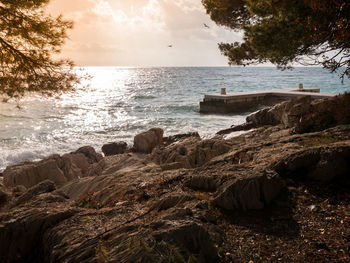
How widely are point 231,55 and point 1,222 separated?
8789 millimetres

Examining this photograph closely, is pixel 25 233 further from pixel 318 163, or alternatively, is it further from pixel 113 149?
pixel 113 149

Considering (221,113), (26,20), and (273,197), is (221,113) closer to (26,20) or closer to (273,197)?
(26,20)

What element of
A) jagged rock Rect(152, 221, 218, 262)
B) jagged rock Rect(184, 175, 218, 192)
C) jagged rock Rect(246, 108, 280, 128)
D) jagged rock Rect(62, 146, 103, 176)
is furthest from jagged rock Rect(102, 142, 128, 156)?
jagged rock Rect(152, 221, 218, 262)

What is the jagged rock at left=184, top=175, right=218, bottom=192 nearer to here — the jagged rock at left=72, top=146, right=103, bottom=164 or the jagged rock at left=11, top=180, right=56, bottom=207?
the jagged rock at left=11, top=180, right=56, bottom=207

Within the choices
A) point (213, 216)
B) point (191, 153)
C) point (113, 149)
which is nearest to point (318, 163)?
point (213, 216)

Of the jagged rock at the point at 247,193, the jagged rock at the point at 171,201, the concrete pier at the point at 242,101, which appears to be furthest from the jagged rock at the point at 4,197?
the concrete pier at the point at 242,101

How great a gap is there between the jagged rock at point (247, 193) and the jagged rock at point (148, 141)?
35.6 ft

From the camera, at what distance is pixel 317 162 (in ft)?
15.3

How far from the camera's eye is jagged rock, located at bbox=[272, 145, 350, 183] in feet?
14.6

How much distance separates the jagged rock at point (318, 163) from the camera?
4.46 metres

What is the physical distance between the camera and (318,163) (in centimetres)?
462

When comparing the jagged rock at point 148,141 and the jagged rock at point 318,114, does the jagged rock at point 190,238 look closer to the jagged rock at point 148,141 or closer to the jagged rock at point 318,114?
the jagged rock at point 318,114

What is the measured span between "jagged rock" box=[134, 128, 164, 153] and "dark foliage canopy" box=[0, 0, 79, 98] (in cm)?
698

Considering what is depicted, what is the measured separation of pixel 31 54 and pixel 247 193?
7.02m
